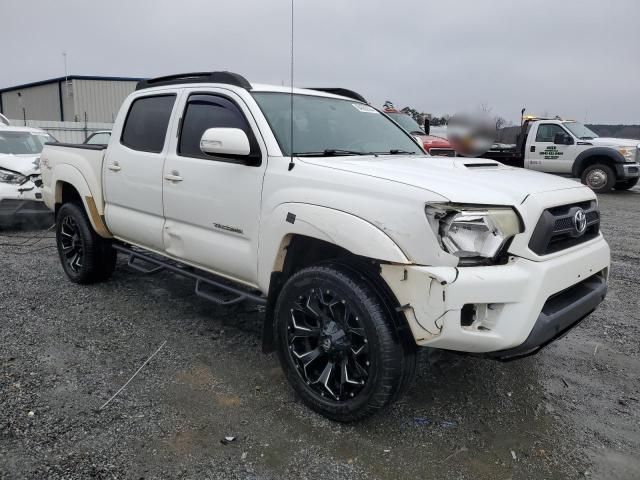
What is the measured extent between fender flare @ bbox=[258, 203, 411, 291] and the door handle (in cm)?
98

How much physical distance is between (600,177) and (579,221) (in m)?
11.8

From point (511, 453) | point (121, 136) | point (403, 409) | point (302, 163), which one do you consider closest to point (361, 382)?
point (403, 409)

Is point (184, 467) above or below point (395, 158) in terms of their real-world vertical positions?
below

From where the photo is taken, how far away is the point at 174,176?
387cm

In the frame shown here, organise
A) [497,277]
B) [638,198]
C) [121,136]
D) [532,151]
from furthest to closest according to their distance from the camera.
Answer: [532,151] → [638,198] → [121,136] → [497,277]

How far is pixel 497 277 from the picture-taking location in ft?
8.04

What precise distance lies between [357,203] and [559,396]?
1.87 metres

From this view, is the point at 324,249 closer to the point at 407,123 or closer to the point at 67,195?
the point at 67,195

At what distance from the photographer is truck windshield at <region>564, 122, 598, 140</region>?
13781 mm

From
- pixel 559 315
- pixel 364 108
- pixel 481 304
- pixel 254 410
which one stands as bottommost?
pixel 254 410

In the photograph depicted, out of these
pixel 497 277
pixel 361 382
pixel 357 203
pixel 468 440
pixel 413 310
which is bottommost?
pixel 468 440

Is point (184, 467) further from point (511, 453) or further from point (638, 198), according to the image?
point (638, 198)

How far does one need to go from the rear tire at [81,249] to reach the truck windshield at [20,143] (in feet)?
14.8

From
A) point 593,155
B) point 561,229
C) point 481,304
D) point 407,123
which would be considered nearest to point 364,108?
point 561,229
